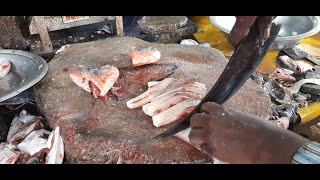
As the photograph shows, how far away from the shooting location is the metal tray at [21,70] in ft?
11.8

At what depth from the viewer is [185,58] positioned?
4.31 meters

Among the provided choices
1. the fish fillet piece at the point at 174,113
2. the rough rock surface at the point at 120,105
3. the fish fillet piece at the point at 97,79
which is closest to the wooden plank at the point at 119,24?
the rough rock surface at the point at 120,105

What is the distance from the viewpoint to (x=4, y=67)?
384cm

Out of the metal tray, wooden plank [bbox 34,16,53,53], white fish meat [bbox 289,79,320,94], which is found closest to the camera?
the metal tray

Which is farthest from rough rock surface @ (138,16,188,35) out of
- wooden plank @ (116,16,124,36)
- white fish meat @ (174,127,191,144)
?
white fish meat @ (174,127,191,144)

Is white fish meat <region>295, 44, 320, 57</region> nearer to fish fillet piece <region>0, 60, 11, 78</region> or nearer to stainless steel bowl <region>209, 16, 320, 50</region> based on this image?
stainless steel bowl <region>209, 16, 320, 50</region>

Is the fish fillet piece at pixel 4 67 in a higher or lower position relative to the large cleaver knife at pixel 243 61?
lower

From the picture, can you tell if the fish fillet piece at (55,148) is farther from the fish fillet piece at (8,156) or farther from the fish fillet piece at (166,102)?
the fish fillet piece at (166,102)

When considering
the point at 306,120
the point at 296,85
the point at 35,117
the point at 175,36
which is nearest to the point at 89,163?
the point at 35,117

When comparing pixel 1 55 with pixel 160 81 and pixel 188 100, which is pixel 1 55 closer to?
pixel 160 81

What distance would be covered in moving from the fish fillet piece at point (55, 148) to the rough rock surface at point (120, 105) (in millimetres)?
57

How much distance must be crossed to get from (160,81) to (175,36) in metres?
2.06

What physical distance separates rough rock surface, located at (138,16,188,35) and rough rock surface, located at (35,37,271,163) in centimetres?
90

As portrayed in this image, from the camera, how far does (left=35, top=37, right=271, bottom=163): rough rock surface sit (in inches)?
118
